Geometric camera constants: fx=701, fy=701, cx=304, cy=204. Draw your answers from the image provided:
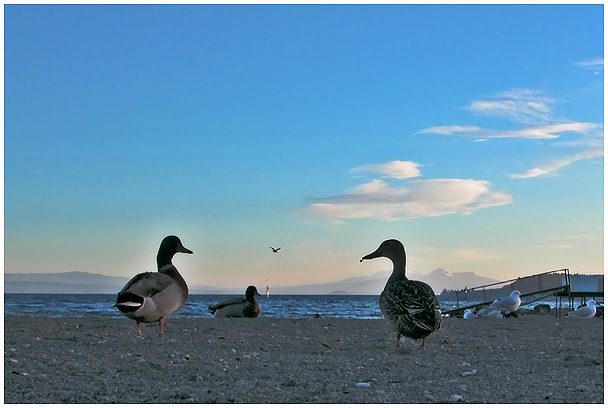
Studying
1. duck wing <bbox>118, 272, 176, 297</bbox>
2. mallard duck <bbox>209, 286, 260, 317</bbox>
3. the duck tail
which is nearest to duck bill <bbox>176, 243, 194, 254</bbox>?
duck wing <bbox>118, 272, 176, 297</bbox>

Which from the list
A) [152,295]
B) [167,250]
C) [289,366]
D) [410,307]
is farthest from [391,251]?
[167,250]

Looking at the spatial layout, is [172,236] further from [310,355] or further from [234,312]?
[234,312]

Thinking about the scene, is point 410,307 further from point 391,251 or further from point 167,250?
point 167,250

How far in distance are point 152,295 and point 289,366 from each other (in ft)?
11.0

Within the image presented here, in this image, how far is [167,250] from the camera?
473 inches

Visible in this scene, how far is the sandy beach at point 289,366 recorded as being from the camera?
6.45 meters

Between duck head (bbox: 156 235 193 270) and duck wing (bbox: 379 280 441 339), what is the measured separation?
→ 12.9ft

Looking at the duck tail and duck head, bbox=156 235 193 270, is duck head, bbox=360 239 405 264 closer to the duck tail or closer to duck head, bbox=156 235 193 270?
duck head, bbox=156 235 193 270

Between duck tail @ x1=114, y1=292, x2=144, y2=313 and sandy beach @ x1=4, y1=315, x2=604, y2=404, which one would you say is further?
duck tail @ x1=114, y1=292, x2=144, y2=313

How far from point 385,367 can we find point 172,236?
209 inches

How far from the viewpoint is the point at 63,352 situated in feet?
28.7

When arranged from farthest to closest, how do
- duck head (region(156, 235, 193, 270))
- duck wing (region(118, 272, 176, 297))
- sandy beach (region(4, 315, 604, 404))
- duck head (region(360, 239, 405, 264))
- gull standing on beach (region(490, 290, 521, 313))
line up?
gull standing on beach (region(490, 290, 521, 313)) → duck head (region(156, 235, 193, 270)) → duck head (region(360, 239, 405, 264)) → duck wing (region(118, 272, 176, 297)) → sandy beach (region(4, 315, 604, 404))

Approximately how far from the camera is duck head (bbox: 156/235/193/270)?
12.0m

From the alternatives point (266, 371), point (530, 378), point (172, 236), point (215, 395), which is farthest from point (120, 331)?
point (530, 378)
